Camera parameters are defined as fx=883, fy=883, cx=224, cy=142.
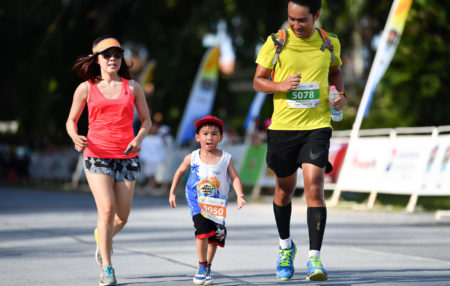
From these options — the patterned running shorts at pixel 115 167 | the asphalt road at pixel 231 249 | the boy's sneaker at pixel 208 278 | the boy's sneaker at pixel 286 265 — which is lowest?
the asphalt road at pixel 231 249

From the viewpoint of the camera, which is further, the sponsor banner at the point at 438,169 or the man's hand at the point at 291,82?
the sponsor banner at the point at 438,169

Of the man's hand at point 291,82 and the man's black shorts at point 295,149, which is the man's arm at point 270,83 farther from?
the man's black shorts at point 295,149

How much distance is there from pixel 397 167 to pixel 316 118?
26.6 ft

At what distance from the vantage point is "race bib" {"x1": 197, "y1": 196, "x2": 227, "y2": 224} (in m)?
6.24

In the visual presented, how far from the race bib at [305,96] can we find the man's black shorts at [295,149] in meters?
0.19

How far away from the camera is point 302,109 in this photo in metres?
6.34

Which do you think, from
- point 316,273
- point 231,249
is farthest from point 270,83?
point 231,249

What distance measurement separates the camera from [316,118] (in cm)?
637

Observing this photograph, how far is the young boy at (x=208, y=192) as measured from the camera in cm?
622

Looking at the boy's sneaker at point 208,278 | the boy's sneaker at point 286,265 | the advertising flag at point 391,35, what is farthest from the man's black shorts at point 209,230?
the advertising flag at point 391,35

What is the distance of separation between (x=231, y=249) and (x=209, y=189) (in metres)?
2.71

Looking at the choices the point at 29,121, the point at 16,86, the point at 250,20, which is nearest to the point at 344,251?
the point at 250,20

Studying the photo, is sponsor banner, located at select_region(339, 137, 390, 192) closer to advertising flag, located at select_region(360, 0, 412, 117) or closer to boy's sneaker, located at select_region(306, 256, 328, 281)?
advertising flag, located at select_region(360, 0, 412, 117)

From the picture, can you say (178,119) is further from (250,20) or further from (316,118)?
(316,118)
